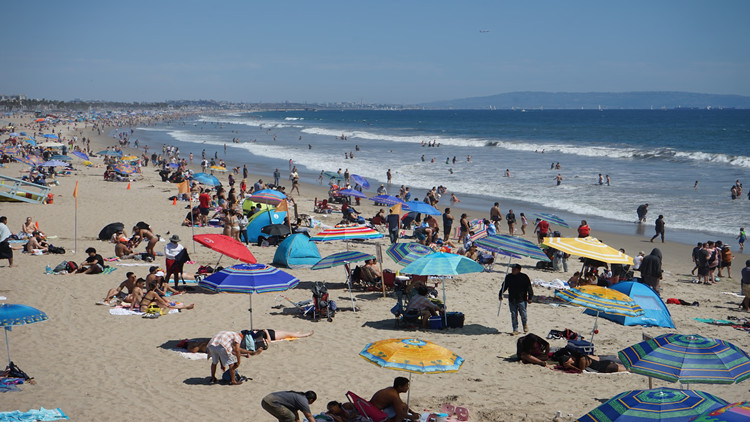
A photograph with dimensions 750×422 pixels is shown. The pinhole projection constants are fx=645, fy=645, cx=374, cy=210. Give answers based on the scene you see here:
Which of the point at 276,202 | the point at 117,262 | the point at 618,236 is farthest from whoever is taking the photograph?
the point at 618,236

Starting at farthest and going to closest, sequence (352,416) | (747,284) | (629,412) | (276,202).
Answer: (276,202) < (747,284) < (352,416) < (629,412)

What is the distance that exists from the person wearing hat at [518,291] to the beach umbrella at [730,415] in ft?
17.5

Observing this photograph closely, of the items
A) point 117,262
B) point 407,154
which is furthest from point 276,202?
point 407,154

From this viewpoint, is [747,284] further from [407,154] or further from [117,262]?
[407,154]

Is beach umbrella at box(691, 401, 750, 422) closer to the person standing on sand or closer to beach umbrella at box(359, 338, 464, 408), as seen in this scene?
beach umbrella at box(359, 338, 464, 408)

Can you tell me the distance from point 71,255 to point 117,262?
5.24 ft

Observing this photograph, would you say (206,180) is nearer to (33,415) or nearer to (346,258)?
(346,258)

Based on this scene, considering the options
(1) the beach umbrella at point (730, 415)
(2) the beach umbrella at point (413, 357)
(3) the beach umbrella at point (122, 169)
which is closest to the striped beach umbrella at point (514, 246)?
(2) the beach umbrella at point (413, 357)

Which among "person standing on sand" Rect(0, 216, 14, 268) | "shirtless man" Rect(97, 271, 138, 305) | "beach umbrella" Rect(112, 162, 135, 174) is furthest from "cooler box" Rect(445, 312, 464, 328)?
"beach umbrella" Rect(112, 162, 135, 174)

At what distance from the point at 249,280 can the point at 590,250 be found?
20.6ft

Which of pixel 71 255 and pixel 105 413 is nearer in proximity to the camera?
pixel 105 413

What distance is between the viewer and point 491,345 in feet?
33.9

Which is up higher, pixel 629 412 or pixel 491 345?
pixel 629 412

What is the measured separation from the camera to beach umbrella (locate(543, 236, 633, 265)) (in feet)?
38.4
